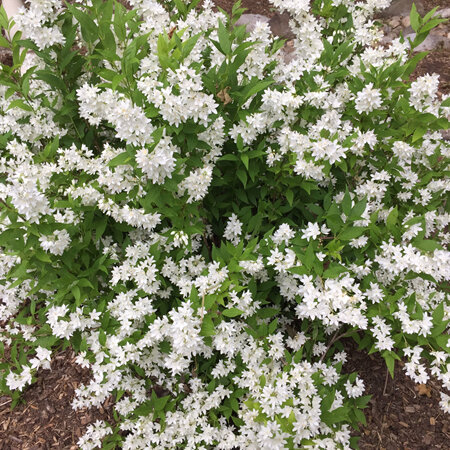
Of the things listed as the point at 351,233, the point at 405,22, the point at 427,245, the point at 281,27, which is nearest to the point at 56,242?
the point at 351,233

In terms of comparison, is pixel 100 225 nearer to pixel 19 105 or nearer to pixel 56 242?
pixel 56 242

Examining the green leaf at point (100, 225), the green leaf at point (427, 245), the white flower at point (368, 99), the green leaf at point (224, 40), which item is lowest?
the green leaf at point (100, 225)

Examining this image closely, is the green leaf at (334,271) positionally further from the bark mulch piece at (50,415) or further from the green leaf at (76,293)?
the bark mulch piece at (50,415)

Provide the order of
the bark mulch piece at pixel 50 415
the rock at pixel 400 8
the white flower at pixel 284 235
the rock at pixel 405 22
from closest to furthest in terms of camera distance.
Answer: the white flower at pixel 284 235 → the bark mulch piece at pixel 50 415 → the rock at pixel 405 22 → the rock at pixel 400 8

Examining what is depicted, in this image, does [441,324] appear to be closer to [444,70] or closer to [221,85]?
[221,85]

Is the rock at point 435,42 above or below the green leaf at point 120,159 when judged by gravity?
above

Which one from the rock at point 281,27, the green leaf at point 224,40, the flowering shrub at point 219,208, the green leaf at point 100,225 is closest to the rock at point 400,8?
the rock at point 281,27

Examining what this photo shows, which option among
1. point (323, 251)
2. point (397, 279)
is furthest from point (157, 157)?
point (397, 279)
